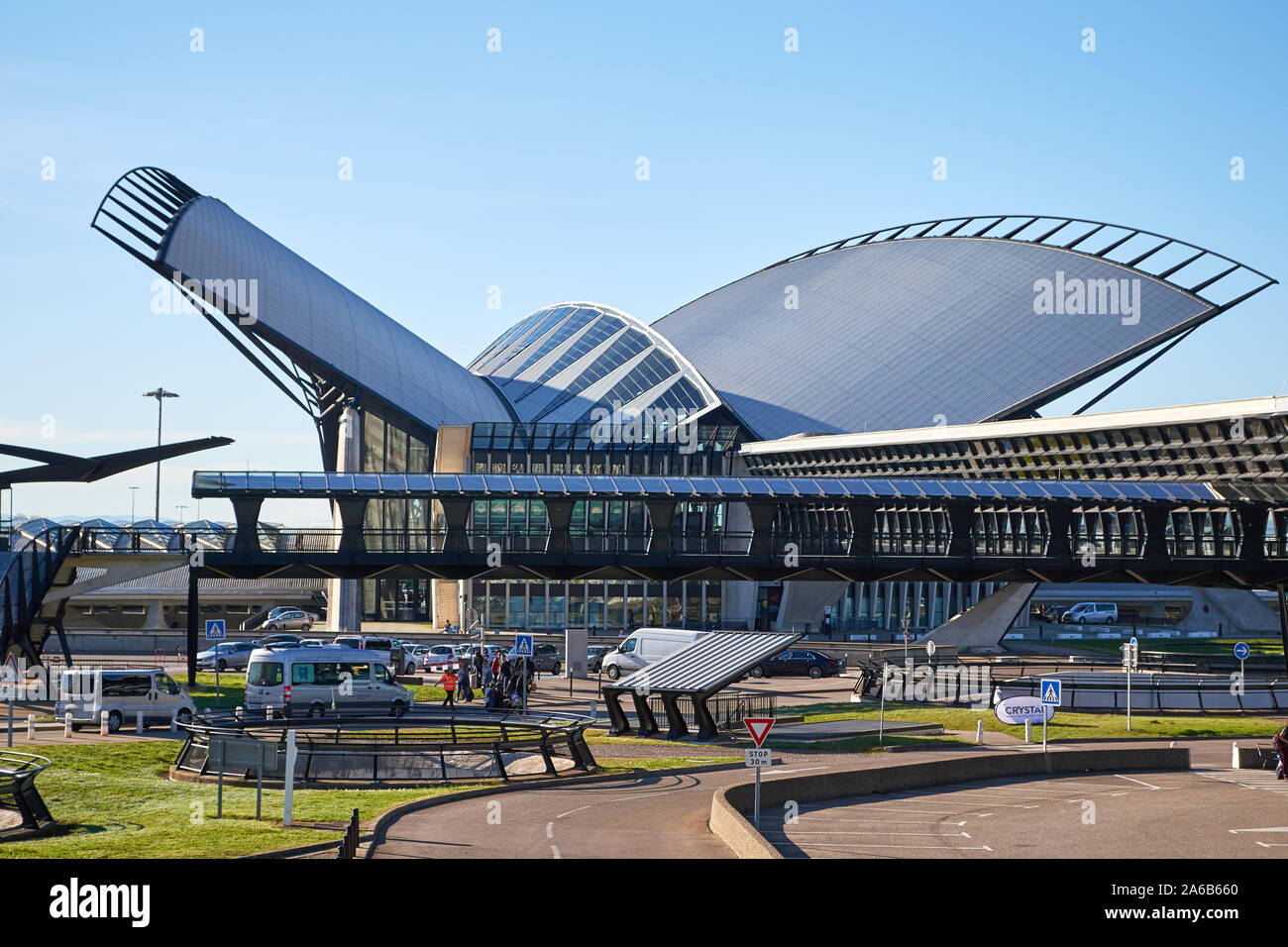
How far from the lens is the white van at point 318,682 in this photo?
133ft

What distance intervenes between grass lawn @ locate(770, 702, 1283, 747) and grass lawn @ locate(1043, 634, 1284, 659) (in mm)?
35145

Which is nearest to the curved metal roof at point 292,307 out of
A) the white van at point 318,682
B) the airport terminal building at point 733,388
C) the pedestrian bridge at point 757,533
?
the airport terminal building at point 733,388

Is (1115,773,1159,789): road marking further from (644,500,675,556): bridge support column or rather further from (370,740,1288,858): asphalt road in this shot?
(644,500,675,556): bridge support column

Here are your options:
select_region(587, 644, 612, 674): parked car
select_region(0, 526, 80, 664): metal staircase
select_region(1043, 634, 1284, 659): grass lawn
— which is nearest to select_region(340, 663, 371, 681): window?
select_region(0, 526, 80, 664): metal staircase

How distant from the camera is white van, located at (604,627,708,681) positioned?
2078 inches

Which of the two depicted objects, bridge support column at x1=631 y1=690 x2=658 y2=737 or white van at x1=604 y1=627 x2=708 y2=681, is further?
white van at x1=604 y1=627 x2=708 y2=681

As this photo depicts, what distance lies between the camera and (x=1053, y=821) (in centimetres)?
2509

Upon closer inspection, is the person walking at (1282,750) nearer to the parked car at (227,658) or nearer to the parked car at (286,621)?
the parked car at (227,658)

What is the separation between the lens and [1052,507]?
65.5 metres

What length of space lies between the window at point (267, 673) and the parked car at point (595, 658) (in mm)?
17677

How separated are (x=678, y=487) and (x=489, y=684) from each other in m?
19.7

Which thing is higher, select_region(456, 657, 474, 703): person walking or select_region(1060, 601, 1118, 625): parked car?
select_region(456, 657, 474, 703): person walking
